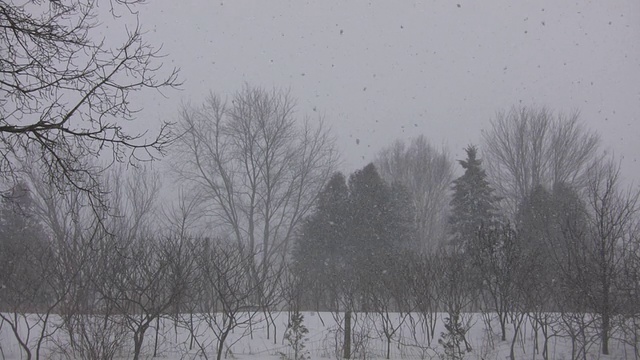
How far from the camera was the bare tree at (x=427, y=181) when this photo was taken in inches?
1412

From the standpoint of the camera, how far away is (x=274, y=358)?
10.4 metres

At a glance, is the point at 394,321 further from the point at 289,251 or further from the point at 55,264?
the point at 289,251

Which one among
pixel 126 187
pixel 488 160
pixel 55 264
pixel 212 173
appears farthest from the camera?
pixel 488 160

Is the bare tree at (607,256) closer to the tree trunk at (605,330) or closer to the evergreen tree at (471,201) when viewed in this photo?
the tree trunk at (605,330)

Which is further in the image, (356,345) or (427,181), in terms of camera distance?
(427,181)

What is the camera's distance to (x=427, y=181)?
121 ft

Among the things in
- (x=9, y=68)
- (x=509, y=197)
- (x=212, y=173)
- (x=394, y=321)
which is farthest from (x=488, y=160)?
(x=9, y=68)

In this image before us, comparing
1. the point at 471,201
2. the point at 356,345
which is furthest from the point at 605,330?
the point at 471,201

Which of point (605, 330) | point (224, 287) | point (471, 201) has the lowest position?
point (605, 330)

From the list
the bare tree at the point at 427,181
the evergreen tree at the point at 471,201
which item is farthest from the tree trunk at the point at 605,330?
the bare tree at the point at 427,181

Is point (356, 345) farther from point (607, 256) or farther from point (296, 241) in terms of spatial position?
point (296, 241)

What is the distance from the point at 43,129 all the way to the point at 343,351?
7.98 m

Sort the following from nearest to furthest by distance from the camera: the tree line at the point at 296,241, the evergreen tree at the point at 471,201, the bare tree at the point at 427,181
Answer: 1. the tree line at the point at 296,241
2. the evergreen tree at the point at 471,201
3. the bare tree at the point at 427,181

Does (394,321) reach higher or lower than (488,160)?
lower
